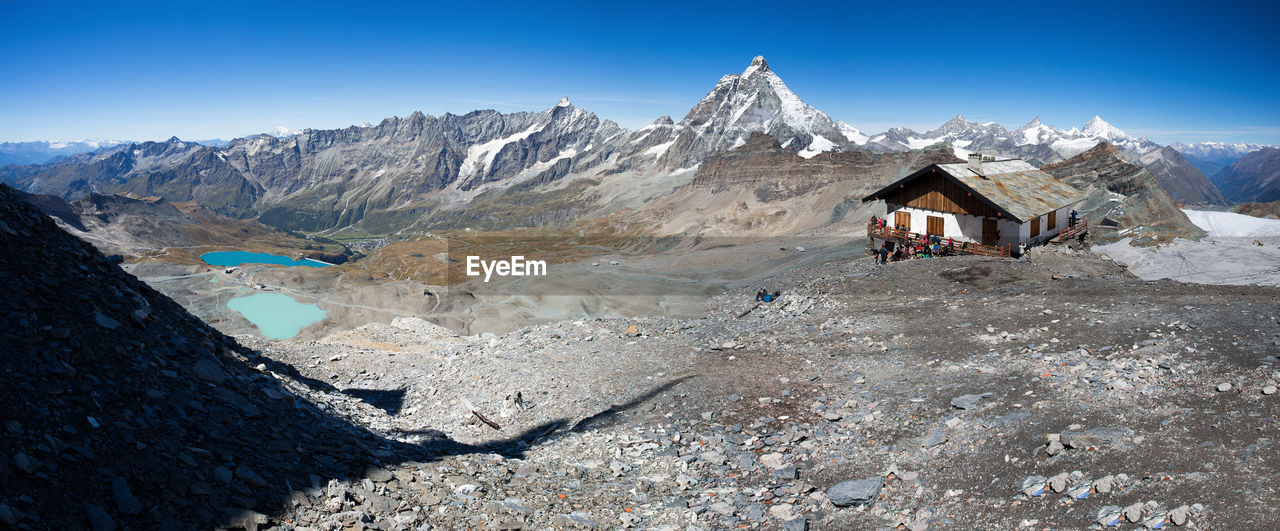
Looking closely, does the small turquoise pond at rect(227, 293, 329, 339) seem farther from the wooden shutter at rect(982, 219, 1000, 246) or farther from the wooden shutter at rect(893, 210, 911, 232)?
the wooden shutter at rect(982, 219, 1000, 246)

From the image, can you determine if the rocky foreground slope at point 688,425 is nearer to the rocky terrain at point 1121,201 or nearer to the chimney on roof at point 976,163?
the chimney on roof at point 976,163

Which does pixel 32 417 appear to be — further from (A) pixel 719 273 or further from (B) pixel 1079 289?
(A) pixel 719 273

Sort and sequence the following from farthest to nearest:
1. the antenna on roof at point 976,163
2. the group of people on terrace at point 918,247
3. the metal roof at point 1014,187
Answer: the antenna on roof at point 976,163
the group of people on terrace at point 918,247
the metal roof at point 1014,187

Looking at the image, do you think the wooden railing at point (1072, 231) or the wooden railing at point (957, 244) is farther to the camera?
the wooden railing at point (1072, 231)

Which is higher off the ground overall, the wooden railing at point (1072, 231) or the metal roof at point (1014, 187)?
the metal roof at point (1014, 187)

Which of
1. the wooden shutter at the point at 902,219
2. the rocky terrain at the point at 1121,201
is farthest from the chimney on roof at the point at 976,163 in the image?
the rocky terrain at the point at 1121,201

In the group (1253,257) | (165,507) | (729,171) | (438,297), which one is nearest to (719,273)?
(438,297)
